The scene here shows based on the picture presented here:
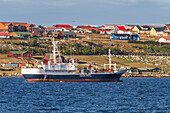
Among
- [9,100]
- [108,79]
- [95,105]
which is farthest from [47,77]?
[95,105]

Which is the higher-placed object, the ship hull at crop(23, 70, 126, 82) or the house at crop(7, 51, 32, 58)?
the house at crop(7, 51, 32, 58)

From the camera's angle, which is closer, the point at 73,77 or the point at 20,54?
the point at 73,77

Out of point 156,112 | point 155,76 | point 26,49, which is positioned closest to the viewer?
point 156,112

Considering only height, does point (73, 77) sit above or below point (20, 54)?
below

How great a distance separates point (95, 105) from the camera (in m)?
58.6

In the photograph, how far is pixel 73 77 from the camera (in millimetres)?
115688

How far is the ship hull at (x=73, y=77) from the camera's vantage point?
375 feet

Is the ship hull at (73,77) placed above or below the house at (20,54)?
below

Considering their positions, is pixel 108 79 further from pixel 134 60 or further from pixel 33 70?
pixel 134 60

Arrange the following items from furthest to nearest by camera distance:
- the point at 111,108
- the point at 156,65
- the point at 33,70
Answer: the point at 156,65
the point at 33,70
the point at 111,108

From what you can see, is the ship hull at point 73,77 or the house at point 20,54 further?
the house at point 20,54

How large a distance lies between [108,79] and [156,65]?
199ft

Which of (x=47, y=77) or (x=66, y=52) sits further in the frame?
(x=66, y=52)

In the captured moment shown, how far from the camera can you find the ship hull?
11444 cm
